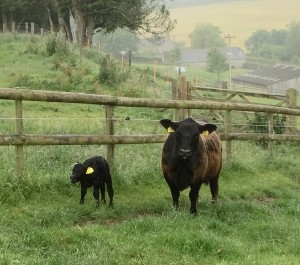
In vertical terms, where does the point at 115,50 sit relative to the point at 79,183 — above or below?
above

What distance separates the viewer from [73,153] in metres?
9.63

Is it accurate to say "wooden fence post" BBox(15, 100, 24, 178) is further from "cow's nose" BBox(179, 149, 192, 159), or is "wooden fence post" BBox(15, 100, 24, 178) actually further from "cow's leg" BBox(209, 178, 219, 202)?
"cow's leg" BBox(209, 178, 219, 202)

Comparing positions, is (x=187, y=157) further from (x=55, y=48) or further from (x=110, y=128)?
(x=55, y=48)

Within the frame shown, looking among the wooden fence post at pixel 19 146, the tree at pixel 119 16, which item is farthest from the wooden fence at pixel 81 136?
the tree at pixel 119 16

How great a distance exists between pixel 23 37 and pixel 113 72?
14.0 meters

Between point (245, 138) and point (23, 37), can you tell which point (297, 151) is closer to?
point (245, 138)

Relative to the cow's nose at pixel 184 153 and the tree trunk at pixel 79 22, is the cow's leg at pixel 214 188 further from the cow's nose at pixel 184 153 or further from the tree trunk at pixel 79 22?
the tree trunk at pixel 79 22

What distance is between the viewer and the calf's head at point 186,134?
740cm

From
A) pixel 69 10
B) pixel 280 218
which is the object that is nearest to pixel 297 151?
pixel 280 218

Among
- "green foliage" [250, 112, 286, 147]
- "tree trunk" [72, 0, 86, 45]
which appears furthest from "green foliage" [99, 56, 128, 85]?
"tree trunk" [72, 0, 86, 45]

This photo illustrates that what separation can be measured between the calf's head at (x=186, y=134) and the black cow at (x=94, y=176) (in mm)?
1160

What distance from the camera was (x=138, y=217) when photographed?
7590 mm

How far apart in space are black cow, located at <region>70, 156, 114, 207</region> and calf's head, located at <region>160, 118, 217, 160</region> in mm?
1160

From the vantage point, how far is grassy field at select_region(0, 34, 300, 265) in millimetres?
5652
